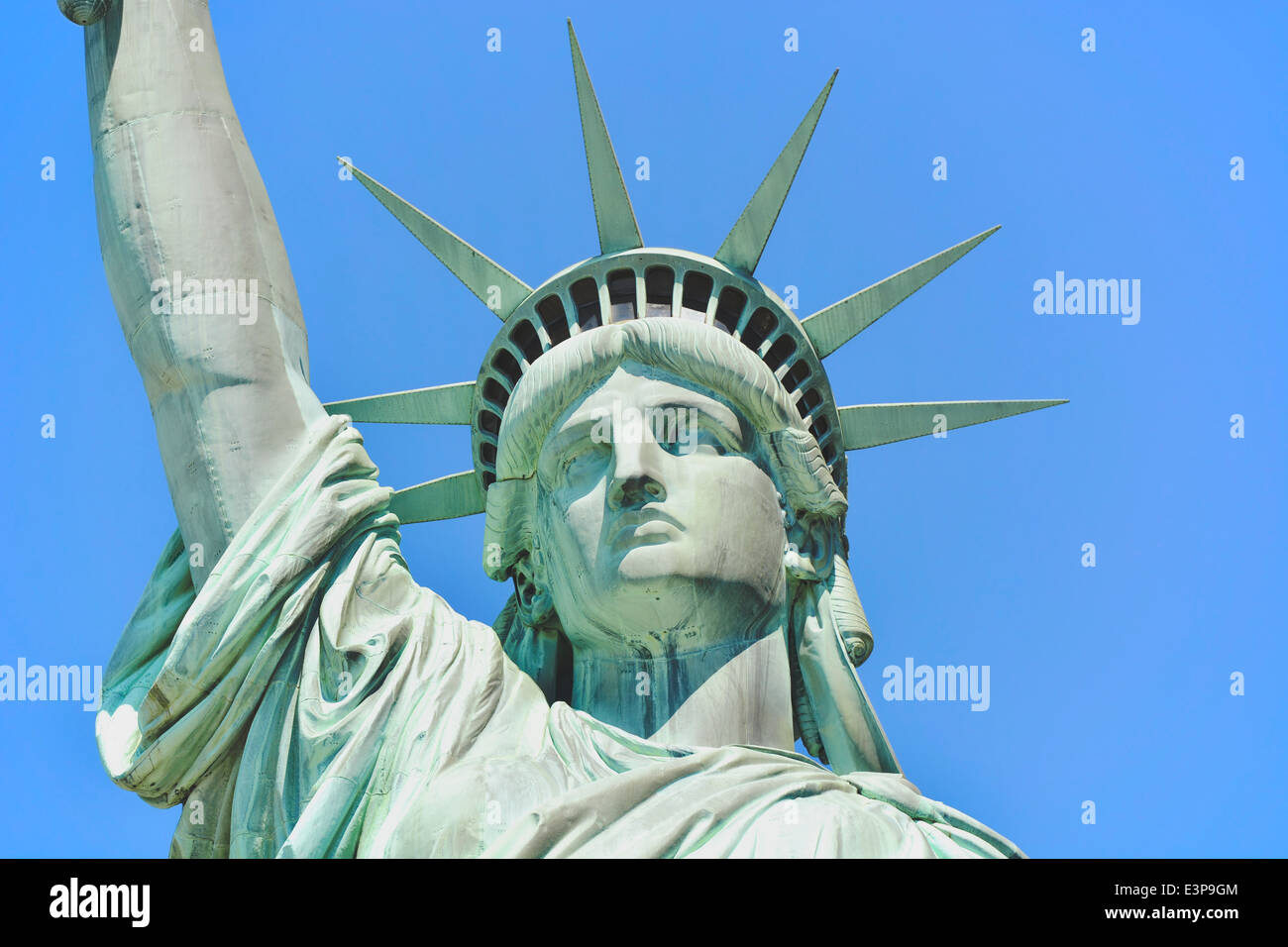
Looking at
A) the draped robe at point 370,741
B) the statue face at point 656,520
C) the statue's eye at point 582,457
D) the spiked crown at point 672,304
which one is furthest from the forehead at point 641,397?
the draped robe at point 370,741

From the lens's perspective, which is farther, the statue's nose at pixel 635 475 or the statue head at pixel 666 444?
the statue head at pixel 666 444

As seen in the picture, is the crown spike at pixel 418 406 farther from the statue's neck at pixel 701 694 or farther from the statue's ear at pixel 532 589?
the statue's neck at pixel 701 694

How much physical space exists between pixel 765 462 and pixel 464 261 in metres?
2.53

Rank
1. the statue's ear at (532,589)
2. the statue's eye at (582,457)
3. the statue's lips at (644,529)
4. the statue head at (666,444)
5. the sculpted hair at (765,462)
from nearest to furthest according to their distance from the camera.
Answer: the statue's lips at (644,529) → the statue head at (666,444) → the statue's eye at (582,457) → the sculpted hair at (765,462) → the statue's ear at (532,589)

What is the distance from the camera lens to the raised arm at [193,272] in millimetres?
13414

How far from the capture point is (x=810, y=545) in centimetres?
1439

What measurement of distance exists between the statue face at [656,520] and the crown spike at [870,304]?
1.13 m

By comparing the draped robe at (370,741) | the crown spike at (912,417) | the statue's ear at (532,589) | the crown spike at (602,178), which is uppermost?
the crown spike at (602,178)

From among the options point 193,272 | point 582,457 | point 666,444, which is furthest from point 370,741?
point 193,272

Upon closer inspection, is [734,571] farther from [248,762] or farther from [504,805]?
[248,762]

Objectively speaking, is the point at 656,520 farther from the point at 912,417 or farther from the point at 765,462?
the point at 912,417

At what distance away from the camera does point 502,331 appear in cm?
1502

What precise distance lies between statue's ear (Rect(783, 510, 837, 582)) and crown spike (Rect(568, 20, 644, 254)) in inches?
84.9

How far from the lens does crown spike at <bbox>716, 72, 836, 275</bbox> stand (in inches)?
583
